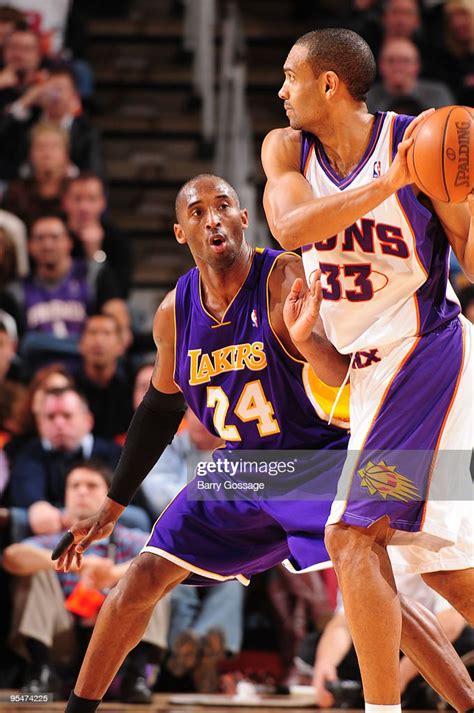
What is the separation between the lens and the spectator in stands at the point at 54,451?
226 inches

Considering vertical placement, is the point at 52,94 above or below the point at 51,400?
above

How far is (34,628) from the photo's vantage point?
17.4 feet

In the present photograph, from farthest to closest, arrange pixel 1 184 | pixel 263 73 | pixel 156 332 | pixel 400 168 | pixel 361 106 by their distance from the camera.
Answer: pixel 263 73
pixel 1 184
pixel 156 332
pixel 361 106
pixel 400 168

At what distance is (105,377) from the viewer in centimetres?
659

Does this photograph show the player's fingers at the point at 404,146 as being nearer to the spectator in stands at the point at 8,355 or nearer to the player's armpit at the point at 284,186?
the player's armpit at the point at 284,186

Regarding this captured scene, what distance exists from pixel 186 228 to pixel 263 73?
19.6ft

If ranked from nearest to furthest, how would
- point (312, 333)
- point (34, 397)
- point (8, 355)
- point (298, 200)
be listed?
1. point (298, 200)
2. point (312, 333)
3. point (34, 397)
4. point (8, 355)

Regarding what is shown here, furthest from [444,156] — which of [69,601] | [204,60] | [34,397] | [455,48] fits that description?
[455,48]

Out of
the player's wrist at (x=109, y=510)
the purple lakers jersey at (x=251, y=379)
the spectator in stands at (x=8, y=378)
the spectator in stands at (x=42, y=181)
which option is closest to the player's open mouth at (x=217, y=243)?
the purple lakers jersey at (x=251, y=379)

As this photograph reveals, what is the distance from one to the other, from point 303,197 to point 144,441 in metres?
1.11

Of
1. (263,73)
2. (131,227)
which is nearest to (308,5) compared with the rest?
(263,73)

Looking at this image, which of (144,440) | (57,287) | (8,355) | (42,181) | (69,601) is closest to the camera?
(144,440)

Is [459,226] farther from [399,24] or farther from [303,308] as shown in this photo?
[399,24]

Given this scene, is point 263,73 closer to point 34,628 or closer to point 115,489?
point 34,628
